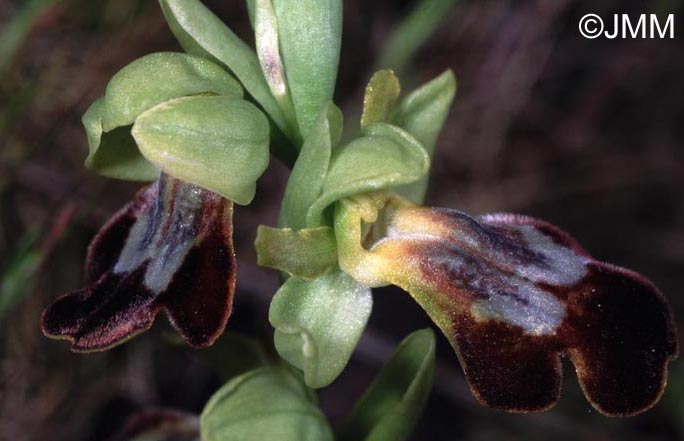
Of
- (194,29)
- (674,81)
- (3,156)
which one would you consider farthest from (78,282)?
(674,81)

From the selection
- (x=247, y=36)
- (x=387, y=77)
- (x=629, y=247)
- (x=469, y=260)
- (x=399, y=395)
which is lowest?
(x=629, y=247)

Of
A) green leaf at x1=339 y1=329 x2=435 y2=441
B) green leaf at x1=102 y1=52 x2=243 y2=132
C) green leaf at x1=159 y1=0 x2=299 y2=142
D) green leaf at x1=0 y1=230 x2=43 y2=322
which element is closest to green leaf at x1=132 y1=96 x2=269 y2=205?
green leaf at x1=102 y1=52 x2=243 y2=132

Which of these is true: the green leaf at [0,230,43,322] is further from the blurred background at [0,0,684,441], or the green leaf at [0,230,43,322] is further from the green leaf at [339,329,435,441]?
the green leaf at [339,329,435,441]

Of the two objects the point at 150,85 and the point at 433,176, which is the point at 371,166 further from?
the point at 433,176

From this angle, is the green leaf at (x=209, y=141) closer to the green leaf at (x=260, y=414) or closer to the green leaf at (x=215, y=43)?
the green leaf at (x=215, y=43)

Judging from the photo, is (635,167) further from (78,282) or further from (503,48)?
(78,282)

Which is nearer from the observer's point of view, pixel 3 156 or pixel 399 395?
pixel 399 395

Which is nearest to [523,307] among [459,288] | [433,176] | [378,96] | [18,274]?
[459,288]
